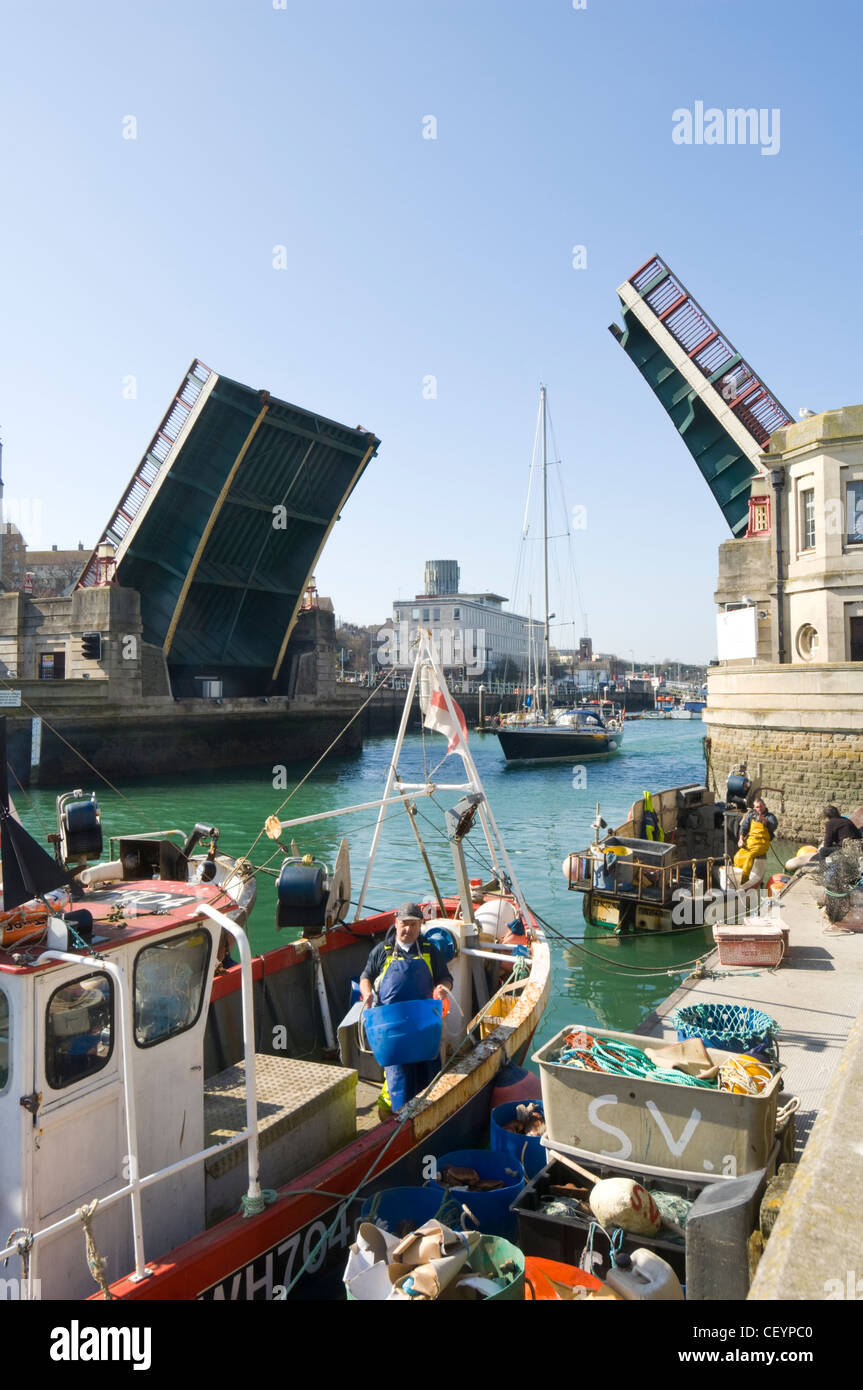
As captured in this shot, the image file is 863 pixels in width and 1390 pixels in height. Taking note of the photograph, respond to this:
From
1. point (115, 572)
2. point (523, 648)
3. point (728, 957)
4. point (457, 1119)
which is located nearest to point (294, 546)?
point (115, 572)

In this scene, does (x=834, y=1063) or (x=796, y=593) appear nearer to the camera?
(x=834, y=1063)

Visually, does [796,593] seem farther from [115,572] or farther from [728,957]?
[115,572]

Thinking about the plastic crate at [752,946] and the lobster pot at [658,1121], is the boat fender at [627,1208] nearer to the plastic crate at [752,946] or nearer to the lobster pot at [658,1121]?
the lobster pot at [658,1121]

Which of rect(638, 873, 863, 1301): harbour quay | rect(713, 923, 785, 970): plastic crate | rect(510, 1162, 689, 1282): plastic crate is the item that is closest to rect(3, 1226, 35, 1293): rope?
rect(510, 1162, 689, 1282): plastic crate

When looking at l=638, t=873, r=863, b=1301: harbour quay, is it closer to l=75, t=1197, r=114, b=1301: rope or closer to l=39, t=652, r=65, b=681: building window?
l=75, t=1197, r=114, b=1301: rope

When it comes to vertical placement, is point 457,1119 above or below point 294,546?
below

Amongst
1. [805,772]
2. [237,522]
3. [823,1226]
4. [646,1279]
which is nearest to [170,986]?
[646,1279]

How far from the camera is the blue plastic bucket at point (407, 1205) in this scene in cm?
485

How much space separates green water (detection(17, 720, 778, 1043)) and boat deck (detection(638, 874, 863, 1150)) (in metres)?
2.02

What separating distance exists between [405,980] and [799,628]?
77.8 ft

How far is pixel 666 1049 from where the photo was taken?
5379 mm

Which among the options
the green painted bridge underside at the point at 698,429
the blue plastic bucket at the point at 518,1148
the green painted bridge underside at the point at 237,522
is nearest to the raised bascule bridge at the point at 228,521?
the green painted bridge underside at the point at 237,522
